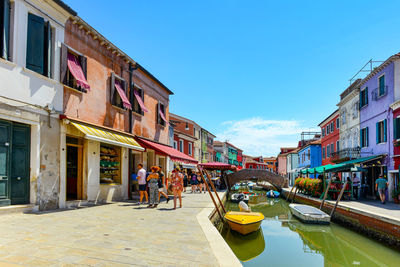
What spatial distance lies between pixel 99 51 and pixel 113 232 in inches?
347

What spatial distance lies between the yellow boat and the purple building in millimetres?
10803

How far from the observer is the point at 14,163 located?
865cm

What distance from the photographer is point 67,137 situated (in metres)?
11.0

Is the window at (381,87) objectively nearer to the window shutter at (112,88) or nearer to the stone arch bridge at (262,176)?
the window shutter at (112,88)

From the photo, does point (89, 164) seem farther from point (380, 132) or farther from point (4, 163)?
point (380, 132)

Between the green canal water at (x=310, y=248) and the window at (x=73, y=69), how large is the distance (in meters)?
8.31

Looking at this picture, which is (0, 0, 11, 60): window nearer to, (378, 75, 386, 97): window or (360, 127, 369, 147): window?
(378, 75, 386, 97): window

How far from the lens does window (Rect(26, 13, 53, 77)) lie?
9.06m

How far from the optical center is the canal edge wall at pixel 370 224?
34.7 feet

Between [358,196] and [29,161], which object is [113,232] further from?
[358,196]

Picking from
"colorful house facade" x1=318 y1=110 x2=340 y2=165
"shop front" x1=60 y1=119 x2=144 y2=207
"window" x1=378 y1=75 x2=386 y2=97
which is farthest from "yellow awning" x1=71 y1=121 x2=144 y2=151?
"colorful house facade" x1=318 y1=110 x2=340 y2=165

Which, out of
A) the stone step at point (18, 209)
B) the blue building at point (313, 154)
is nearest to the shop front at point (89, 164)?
the stone step at point (18, 209)

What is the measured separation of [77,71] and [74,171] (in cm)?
393

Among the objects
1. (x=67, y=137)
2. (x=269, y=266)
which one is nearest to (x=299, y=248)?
(x=269, y=266)
